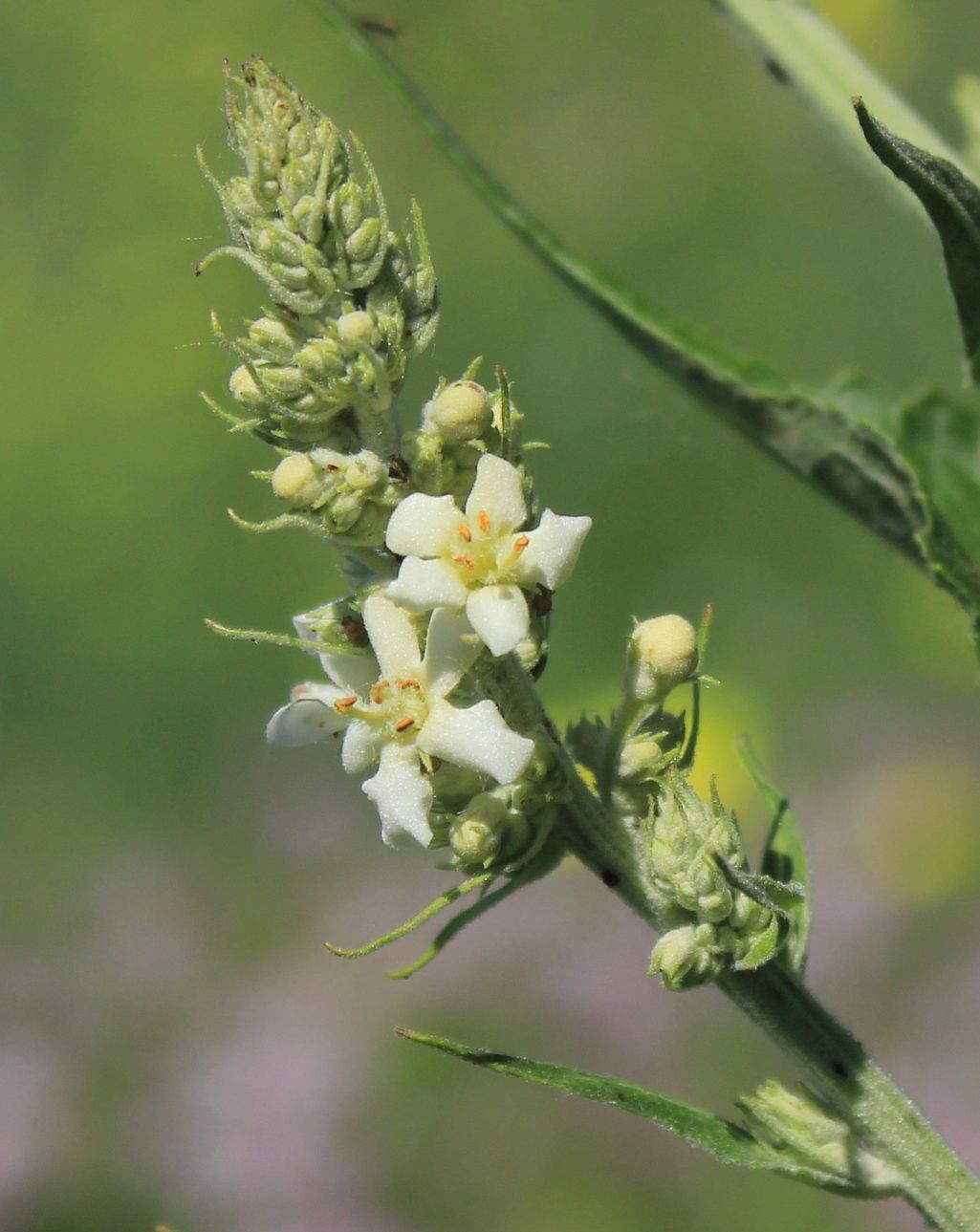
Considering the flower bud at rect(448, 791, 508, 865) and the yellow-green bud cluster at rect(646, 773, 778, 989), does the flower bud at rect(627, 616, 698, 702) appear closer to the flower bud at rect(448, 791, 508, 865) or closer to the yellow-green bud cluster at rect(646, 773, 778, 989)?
the yellow-green bud cluster at rect(646, 773, 778, 989)

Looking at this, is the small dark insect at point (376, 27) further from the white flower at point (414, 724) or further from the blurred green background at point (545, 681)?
the blurred green background at point (545, 681)

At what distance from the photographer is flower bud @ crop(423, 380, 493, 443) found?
75.3 inches

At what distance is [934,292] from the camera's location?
10109mm

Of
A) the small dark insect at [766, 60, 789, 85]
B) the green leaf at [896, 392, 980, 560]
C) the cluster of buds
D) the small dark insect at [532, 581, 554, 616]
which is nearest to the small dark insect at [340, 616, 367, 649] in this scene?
the cluster of buds

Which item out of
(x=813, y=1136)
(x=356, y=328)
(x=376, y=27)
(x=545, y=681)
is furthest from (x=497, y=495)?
(x=545, y=681)

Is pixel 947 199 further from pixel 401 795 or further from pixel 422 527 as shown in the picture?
pixel 401 795

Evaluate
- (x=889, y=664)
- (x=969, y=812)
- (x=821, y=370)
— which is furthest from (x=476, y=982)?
(x=821, y=370)

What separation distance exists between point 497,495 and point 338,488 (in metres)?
0.21

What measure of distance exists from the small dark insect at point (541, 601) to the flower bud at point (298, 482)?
33 cm

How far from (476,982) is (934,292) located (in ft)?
19.2

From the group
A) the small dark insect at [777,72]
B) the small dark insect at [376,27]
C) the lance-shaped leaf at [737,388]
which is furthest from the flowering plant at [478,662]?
the small dark insect at [376,27]

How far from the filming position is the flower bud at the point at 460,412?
1.91 m

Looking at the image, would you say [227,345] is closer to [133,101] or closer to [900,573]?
[900,573]

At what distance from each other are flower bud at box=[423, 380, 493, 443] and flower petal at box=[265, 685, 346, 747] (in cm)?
44
